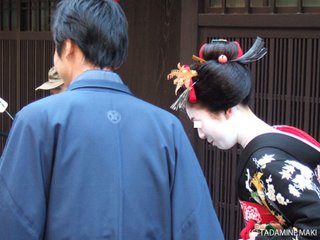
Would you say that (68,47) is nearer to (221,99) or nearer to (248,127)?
(221,99)

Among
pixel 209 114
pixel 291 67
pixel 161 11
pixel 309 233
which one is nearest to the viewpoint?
pixel 309 233

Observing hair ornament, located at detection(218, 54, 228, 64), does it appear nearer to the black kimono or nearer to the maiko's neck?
the maiko's neck

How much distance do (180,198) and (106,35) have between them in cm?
67

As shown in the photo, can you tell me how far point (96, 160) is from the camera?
2.04m

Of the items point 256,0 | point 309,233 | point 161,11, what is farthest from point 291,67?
point 309,233

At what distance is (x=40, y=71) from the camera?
6430 mm

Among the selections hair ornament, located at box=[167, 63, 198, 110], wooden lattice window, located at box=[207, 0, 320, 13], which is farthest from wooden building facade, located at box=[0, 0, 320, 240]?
hair ornament, located at box=[167, 63, 198, 110]

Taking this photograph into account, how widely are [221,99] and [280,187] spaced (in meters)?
0.55

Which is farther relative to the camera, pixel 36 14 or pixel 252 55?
pixel 36 14

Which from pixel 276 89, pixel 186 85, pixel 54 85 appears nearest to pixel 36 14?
pixel 54 85

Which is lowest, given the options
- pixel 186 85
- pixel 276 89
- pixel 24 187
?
pixel 24 187

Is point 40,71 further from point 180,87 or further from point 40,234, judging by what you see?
point 40,234

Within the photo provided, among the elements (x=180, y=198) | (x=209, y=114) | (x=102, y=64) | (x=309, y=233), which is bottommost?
(x=309, y=233)

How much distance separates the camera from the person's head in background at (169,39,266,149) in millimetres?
2820
